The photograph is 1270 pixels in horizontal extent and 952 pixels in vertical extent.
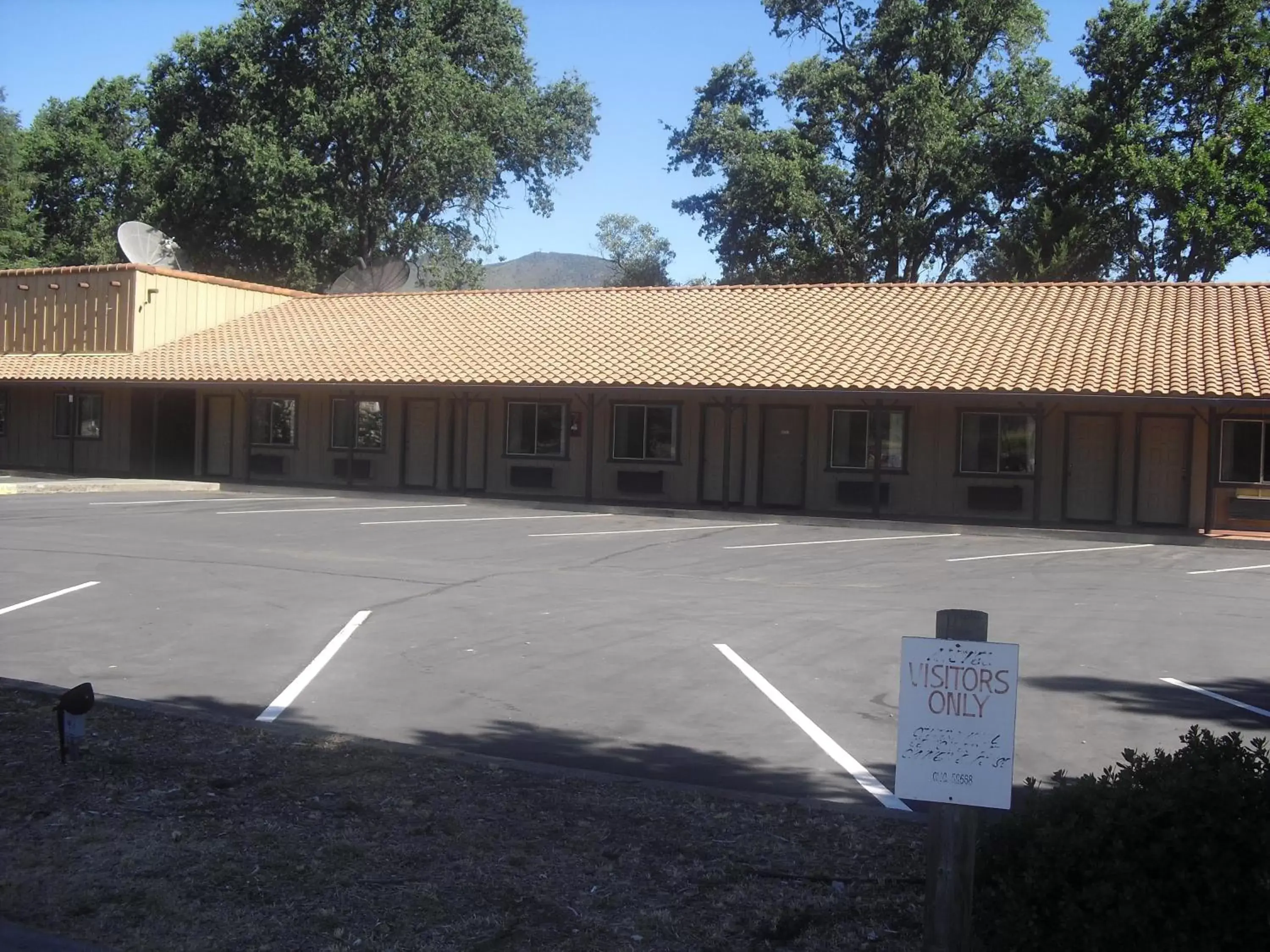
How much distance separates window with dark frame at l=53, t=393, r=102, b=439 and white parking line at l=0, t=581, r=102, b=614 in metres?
21.8

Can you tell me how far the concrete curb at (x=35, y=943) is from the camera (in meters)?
4.62

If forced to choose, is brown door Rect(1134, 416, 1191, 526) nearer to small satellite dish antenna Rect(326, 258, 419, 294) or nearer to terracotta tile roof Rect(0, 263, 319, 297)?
terracotta tile roof Rect(0, 263, 319, 297)

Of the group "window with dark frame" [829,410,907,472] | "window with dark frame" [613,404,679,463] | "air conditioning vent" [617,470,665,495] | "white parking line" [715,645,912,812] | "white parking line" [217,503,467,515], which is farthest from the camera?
"window with dark frame" [613,404,679,463]

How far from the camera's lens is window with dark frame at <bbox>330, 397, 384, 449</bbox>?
1170 inches

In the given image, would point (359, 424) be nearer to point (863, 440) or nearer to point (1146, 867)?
point (863, 440)

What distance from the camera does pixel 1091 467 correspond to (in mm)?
24156

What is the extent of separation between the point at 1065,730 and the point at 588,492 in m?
19.5

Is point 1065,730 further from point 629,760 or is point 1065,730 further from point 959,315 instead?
point 959,315

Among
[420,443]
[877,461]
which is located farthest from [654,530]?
[420,443]

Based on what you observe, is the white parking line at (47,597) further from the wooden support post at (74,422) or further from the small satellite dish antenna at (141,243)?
the small satellite dish antenna at (141,243)

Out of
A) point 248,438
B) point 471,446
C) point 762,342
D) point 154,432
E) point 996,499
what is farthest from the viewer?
point 154,432

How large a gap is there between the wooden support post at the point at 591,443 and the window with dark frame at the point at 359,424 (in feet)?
17.4

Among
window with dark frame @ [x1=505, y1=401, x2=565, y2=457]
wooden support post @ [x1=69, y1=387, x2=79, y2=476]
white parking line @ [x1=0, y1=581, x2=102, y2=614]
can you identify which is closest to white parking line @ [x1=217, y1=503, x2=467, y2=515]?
window with dark frame @ [x1=505, y1=401, x2=565, y2=457]

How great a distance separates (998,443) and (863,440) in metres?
2.65
